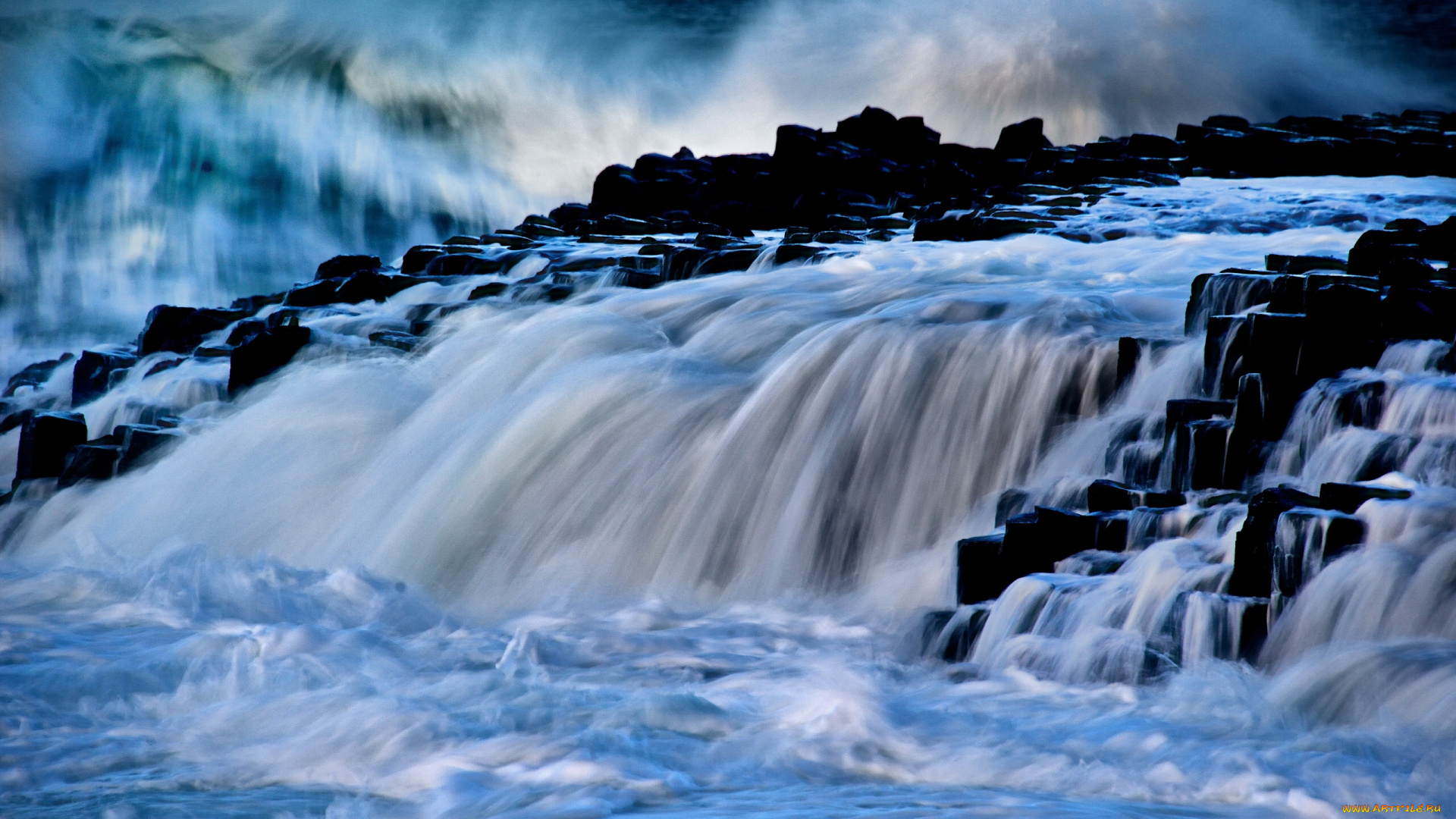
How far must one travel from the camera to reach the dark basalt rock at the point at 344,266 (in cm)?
1503

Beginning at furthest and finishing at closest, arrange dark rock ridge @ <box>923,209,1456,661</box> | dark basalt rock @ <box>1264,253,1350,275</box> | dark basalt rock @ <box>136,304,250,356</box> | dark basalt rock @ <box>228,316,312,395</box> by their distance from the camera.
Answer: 1. dark basalt rock @ <box>136,304,250,356</box>
2. dark basalt rock @ <box>228,316,312,395</box>
3. dark basalt rock @ <box>1264,253,1350,275</box>
4. dark rock ridge @ <box>923,209,1456,661</box>

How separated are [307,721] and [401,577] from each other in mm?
2925

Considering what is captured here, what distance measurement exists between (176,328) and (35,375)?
2674 mm

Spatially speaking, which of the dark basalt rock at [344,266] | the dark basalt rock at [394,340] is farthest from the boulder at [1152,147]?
the dark basalt rock at [394,340]

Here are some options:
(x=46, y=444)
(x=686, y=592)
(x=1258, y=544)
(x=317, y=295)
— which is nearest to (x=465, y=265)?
(x=317, y=295)

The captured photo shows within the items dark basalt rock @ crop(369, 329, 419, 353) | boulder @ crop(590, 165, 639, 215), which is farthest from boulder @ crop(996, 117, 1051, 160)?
dark basalt rock @ crop(369, 329, 419, 353)

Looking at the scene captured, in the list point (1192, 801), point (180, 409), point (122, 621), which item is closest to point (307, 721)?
point (122, 621)

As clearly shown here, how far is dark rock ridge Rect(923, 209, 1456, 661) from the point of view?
14.0ft

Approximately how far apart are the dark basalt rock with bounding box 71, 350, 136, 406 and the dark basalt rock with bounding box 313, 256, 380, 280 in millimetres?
2919

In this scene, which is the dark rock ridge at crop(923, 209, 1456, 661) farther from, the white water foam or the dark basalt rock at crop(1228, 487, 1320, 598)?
the white water foam

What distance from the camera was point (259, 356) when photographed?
1012cm

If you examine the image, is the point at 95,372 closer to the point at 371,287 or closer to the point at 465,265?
the point at 371,287

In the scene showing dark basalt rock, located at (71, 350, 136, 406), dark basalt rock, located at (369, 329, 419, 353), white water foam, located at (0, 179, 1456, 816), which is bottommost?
white water foam, located at (0, 179, 1456, 816)

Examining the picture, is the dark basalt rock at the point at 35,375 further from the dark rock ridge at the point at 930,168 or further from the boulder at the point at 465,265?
the dark rock ridge at the point at 930,168
